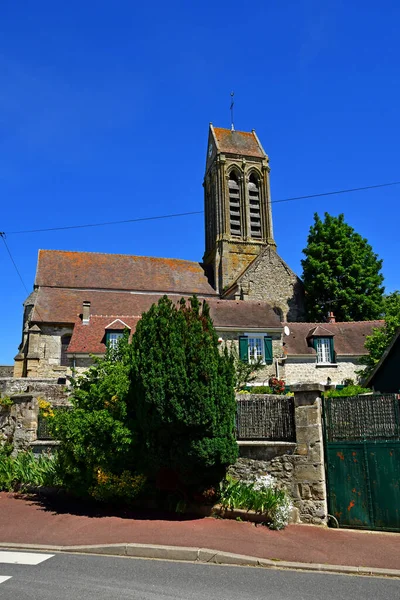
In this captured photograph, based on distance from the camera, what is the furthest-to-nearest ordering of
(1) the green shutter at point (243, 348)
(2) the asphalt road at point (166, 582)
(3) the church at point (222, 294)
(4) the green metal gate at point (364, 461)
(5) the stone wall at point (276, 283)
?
(5) the stone wall at point (276, 283) → (3) the church at point (222, 294) → (1) the green shutter at point (243, 348) → (4) the green metal gate at point (364, 461) → (2) the asphalt road at point (166, 582)

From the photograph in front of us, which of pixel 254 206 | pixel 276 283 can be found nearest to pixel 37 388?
pixel 276 283

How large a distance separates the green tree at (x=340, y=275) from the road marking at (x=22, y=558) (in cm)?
2909

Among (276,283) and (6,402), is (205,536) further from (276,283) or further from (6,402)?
(276,283)

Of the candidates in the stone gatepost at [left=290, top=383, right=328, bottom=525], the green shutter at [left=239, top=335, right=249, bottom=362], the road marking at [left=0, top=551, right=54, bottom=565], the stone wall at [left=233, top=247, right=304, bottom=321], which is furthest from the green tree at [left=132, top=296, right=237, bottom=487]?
the stone wall at [left=233, top=247, right=304, bottom=321]

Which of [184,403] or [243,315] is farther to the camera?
[243,315]

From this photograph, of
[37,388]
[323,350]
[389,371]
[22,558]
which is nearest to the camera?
[22,558]

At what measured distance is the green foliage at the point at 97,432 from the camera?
9141 mm

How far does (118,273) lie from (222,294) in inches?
312

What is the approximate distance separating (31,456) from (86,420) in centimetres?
317

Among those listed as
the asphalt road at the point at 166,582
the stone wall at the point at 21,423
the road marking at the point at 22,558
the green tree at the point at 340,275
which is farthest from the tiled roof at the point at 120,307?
the asphalt road at the point at 166,582

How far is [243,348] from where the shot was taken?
24.7 meters

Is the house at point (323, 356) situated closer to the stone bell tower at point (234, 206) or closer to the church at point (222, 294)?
the church at point (222, 294)

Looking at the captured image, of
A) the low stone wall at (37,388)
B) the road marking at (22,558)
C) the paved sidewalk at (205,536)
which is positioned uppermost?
the low stone wall at (37,388)

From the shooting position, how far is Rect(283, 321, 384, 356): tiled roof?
83.6 ft
